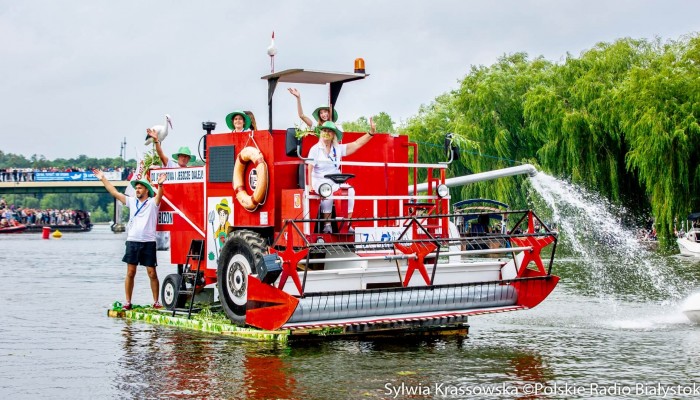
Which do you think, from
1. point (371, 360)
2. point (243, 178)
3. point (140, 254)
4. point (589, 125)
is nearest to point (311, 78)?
point (243, 178)

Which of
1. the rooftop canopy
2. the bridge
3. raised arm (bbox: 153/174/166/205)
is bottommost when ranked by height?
raised arm (bbox: 153/174/166/205)

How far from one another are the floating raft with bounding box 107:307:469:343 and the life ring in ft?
5.57

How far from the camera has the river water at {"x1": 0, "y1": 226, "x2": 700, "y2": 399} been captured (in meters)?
10.9

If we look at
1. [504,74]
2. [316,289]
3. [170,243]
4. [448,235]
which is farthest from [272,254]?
[504,74]

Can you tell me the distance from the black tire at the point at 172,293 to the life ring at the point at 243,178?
2.13m

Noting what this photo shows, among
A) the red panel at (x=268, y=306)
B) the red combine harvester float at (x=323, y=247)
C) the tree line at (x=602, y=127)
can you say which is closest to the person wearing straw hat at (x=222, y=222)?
the red combine harvester float at (x=323, y=247)

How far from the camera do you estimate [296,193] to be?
13969 mm

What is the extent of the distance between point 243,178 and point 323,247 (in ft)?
6.98

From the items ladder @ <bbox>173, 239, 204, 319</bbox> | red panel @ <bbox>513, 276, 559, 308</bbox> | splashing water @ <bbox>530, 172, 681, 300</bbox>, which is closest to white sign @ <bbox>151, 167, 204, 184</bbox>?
ladder @ <bbox>173, 239, 204, 319</bbox>

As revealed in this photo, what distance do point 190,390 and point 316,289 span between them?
9.43 feet

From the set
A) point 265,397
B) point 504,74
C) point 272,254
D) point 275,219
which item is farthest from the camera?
point 504,74

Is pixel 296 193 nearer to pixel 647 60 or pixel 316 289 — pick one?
pixel 316 289

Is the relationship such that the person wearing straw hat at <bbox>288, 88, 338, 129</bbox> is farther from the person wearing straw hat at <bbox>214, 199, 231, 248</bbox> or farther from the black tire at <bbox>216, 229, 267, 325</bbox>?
the black tire at <bbox>216, 229, 267, 325</bbox>

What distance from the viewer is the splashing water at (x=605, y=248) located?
2382cm
